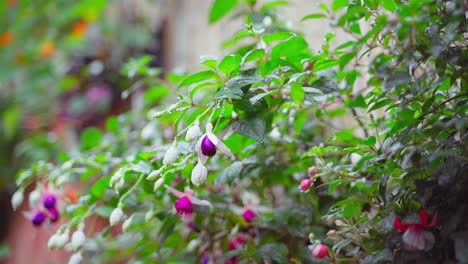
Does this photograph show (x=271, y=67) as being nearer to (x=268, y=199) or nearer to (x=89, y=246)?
(x=268, y=199)

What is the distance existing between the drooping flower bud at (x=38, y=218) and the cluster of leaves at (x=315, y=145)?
0.08 m

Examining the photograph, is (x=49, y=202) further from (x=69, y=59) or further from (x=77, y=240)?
(x=69, y=59)

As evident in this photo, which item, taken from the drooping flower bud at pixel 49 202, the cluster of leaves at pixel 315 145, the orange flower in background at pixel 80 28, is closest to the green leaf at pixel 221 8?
the cluster of leaves at pixel 315 145

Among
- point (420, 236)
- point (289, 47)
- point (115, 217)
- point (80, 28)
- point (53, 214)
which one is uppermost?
point (289, 47)

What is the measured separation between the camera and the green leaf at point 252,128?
0.58m

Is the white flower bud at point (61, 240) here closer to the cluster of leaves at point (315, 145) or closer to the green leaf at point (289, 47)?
the cluster of leaves at point (315, 145)

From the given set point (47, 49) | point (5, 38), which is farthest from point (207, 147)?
point (5, 38)

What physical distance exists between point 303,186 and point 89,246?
626mm

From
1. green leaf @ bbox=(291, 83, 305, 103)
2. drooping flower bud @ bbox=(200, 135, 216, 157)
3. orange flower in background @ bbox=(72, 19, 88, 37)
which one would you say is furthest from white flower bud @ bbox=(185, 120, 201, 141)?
orange flower in background @ bbox=(72, 19, 88, 37)

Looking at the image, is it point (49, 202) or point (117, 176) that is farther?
point (49, 202)

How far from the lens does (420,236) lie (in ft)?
1.58

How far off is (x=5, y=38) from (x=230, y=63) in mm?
1940

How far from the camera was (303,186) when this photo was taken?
2.05ft

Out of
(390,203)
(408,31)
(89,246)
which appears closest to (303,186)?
(390,203)
